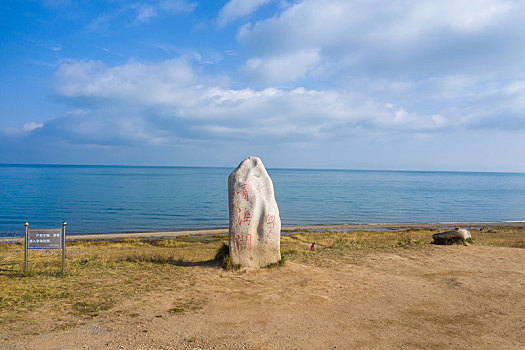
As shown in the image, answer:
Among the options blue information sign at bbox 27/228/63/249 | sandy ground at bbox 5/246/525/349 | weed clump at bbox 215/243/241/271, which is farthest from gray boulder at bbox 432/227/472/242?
blue information sign at bbox 27/228/63/249

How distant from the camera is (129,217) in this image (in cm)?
3875

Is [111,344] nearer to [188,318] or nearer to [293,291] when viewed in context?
[188,318]

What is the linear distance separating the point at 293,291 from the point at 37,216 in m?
37.0

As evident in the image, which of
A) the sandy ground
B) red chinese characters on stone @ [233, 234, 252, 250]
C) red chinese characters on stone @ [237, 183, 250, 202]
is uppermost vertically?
red chinese characters on stone @ [237, 183, 250, 202]

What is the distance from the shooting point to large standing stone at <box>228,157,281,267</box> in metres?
11.9

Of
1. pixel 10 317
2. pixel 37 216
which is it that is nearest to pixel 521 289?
pixel 10 317

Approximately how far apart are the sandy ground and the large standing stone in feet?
1.87

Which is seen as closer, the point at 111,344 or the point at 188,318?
the point at 111,344

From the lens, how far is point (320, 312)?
8.30 m

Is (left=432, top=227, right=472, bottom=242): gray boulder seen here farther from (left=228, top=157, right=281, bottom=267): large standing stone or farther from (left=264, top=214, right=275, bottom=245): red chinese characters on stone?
(left=264, top=214, right=275, bottom=245): red chinese characters on stone

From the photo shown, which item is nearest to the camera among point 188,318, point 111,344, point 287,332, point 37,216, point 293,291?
point 111,344

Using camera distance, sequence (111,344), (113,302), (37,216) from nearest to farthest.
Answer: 1. (111,344)
2. (113,302)
3. (37,216)

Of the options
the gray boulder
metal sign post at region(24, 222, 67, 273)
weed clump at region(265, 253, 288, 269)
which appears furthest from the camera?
the gray boulder

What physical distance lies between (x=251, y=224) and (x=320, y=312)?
4.33 meters
